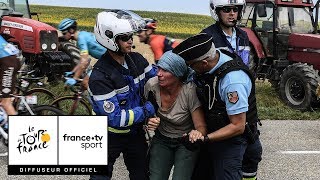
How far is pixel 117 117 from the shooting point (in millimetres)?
3932

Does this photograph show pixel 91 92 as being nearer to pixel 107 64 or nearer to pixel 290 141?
pixel 107 64

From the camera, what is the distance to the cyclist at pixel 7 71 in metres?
6.75

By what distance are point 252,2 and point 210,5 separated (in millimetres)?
8276

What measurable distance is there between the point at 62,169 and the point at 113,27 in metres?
1.30

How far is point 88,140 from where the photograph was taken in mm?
4273

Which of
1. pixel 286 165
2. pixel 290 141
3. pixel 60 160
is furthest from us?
pixel 290 141

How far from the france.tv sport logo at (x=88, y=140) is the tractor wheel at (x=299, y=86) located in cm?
816

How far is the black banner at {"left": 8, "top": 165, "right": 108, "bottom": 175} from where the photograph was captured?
4.19 m

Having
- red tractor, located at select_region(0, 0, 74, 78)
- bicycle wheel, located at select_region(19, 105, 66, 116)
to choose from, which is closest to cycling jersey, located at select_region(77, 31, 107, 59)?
bicycle wheel, located at select_region(19, 105, 66, 116)

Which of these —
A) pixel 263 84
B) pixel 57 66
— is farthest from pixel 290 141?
pixel 263 84

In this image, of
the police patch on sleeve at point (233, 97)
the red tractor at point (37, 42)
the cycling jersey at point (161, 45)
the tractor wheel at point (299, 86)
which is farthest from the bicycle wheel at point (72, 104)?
the tractor wheel at point (299, 86)

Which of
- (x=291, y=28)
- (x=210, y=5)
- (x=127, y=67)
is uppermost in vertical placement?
(x=210, y=5)

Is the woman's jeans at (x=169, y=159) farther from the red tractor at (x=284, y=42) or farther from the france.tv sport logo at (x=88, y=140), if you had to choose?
the red tractor at (x=284, y=42)

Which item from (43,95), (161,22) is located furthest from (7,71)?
(161,22)
